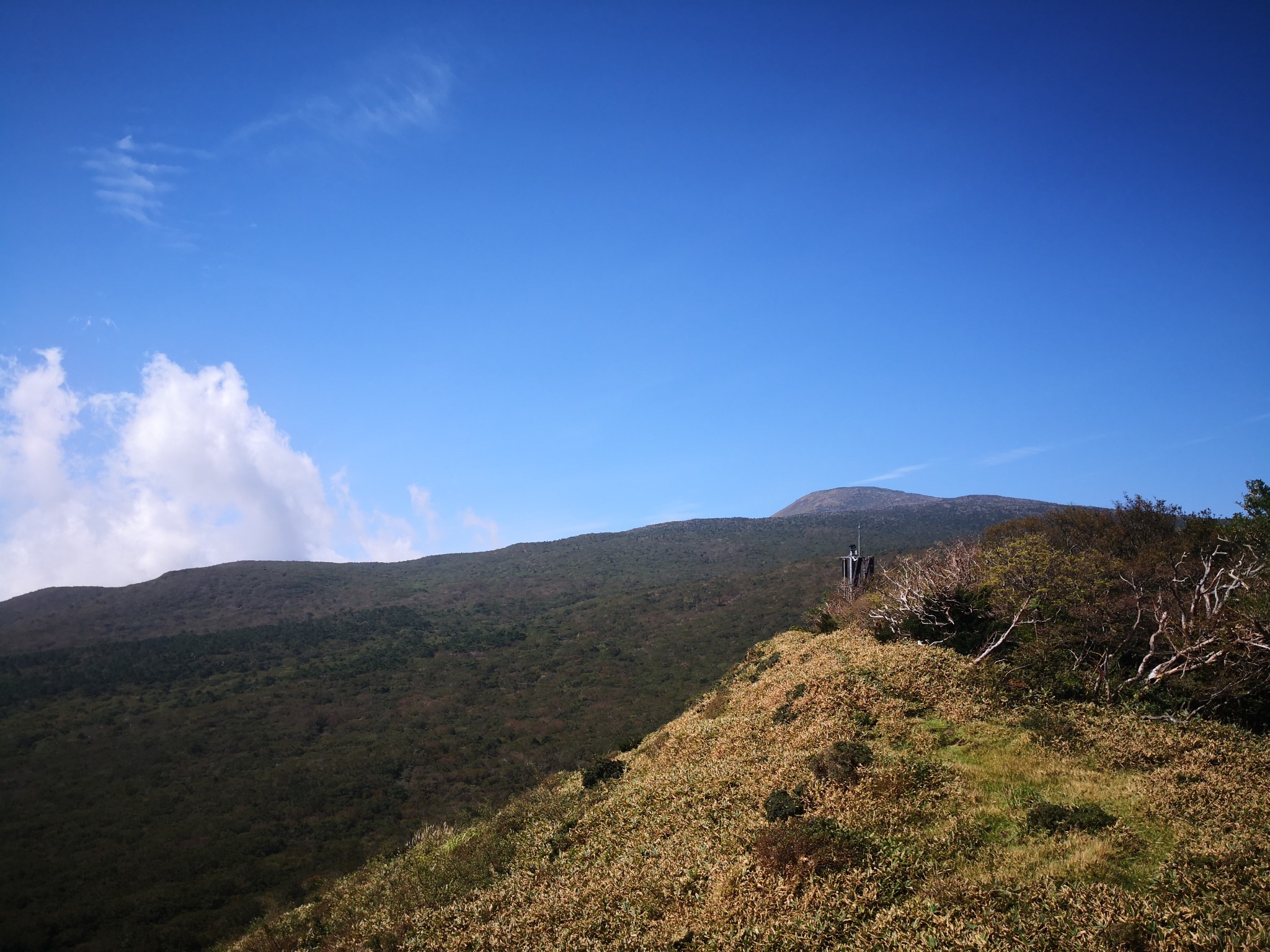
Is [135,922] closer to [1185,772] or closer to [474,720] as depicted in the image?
[474,720]

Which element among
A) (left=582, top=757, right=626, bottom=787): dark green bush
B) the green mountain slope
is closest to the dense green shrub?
(left=582, top=757, right=626, bottom=787): dark green bush

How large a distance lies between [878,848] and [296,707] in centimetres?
7313

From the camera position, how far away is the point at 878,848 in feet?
37.7

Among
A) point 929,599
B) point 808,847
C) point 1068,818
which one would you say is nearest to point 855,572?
point 929,599

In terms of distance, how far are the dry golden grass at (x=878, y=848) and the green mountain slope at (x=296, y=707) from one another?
913 inches

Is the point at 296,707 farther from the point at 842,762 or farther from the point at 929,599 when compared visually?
the point at 842,762

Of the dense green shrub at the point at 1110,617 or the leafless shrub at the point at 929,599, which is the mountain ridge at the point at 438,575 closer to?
the dense green shrub at the point at 1110,617

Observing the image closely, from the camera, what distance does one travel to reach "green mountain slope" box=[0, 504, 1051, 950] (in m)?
37.8

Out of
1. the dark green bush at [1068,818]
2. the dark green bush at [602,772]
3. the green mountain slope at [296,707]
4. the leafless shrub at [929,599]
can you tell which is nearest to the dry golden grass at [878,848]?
the dark green bush at [1068,818]

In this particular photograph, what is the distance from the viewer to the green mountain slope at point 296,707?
3781 centimetres

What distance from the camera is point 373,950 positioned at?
1403 centimetres

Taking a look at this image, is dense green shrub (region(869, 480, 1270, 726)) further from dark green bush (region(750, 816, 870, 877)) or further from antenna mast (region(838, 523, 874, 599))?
dark green bush (region(750, 816, 870, 877))

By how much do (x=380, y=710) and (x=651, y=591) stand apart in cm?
5255

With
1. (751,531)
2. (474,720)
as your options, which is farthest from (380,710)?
(751,531)
